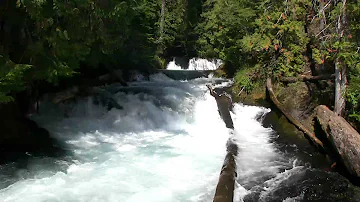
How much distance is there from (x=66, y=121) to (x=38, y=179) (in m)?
4.42

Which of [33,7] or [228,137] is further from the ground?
[33,7]

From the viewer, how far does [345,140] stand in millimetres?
6375

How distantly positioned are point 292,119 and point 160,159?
430 centimetres

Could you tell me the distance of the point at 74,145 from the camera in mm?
8453

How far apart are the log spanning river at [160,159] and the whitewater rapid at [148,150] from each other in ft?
0.07

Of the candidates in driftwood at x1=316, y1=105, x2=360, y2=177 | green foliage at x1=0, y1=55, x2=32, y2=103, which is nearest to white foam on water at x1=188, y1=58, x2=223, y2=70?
driftwood at x1=316, y1=105, x2=360, y2=177

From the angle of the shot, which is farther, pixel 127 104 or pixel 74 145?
pixel 127 104

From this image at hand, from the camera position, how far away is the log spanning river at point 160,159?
18.7 feet

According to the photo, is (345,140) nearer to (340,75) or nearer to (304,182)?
(304,182)

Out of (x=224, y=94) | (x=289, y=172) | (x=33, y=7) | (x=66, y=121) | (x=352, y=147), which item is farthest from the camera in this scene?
(x=224, y=94)

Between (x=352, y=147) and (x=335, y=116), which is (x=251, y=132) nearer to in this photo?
(x=335, y=116)

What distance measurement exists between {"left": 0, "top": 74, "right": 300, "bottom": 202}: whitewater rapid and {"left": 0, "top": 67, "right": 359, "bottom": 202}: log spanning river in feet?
0.07

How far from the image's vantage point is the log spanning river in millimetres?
5688

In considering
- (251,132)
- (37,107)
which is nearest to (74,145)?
(37,107)
